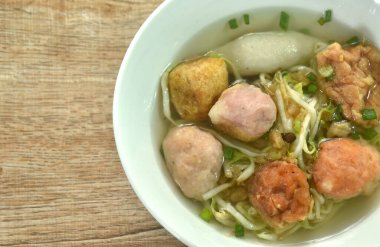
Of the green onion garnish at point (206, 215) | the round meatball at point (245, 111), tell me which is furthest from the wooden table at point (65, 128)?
the round meatball at point (245, 111)

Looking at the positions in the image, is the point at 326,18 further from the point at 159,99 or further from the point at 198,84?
the point at 159,99

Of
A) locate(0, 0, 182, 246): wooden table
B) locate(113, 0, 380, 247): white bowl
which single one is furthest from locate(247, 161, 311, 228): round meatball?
locate(0, 0, 182, 246): wooden table

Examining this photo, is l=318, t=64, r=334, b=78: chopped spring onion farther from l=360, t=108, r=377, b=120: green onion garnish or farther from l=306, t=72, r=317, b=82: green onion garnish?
l=360, t=108, r=377, b=120: green onion garnish

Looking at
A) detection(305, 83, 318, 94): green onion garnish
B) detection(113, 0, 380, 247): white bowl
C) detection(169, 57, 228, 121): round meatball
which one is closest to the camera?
detection(113, 0, 380, 247): white bowl

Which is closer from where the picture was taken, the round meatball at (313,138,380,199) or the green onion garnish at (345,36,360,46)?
the round meatball at (313,138,380,199)

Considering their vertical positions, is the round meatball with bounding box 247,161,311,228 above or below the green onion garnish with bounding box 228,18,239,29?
below

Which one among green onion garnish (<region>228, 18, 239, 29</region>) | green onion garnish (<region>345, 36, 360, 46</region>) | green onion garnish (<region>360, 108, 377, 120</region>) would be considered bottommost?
green onion garnish (<region>360, 108, 377, 120</region>)

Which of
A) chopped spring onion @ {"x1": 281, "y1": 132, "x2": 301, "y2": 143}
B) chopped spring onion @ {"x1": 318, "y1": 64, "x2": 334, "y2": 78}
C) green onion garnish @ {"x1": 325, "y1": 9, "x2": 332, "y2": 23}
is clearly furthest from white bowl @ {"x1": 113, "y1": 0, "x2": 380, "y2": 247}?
chopped spring onion @ {"x1": 281, "y1": 132, "x2": 301, "y2": 143}

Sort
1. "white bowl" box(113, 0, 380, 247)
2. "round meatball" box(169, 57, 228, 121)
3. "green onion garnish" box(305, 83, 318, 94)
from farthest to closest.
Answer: "green onion garnish" box(305, 83, 318, 94) → "round meatball" box(169, 57, 228, 121) → "white bowl" box(113, 0, 380, 247)

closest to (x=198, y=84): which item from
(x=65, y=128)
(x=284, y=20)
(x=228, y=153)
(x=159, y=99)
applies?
(x=159, y=99)
